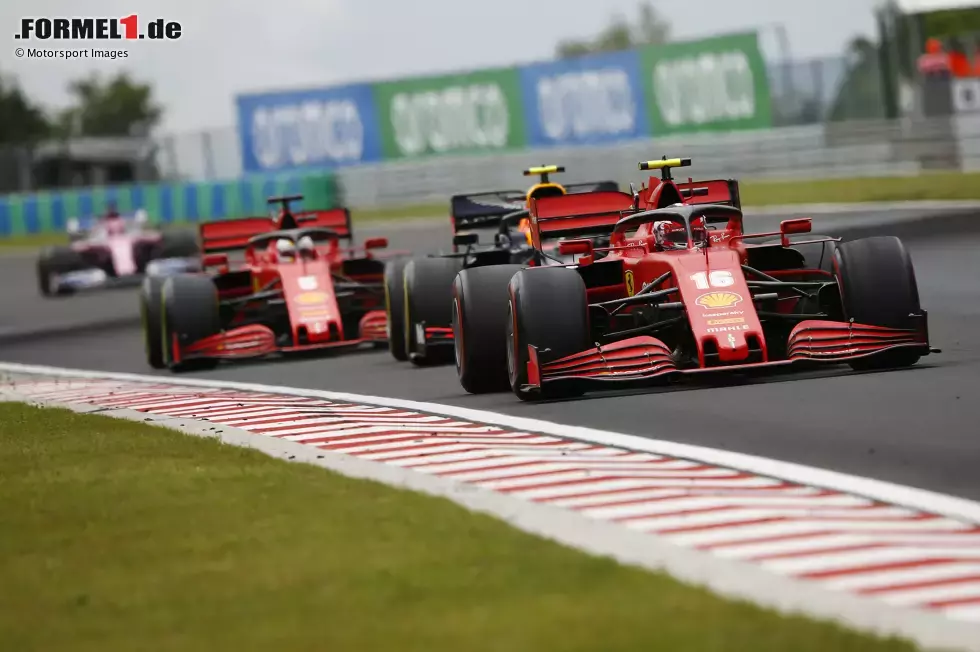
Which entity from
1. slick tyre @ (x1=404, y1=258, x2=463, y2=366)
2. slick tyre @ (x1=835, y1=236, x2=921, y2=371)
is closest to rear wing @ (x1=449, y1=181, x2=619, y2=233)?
slick tyre @ (x1=404, y1=258, x2=463, y2=366)

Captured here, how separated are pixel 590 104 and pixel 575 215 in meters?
26.6

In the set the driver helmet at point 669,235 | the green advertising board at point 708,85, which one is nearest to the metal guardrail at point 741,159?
the green advertising board at point 708,85

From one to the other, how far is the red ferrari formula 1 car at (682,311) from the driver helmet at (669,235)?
11mm

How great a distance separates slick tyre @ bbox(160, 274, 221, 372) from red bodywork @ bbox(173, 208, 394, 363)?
78mm

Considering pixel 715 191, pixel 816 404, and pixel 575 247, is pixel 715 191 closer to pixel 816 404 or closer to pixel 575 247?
pixel 575 247

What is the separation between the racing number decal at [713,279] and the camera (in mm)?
11344

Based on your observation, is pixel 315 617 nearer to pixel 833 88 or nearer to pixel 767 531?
pixel 767 531

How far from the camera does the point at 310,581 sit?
20.7 ft

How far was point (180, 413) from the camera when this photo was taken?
12.5 m

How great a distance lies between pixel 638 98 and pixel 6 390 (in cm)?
2581

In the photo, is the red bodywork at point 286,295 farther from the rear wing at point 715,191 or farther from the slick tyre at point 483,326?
the slick tyre at point 483,326

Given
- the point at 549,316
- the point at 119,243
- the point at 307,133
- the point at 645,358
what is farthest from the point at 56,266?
the point at 645,358

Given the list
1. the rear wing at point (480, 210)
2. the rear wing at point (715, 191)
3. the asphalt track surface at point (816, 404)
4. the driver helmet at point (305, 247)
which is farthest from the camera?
the driver helmet at point (305, 247)

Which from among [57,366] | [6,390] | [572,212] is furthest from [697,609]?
[57,366]
